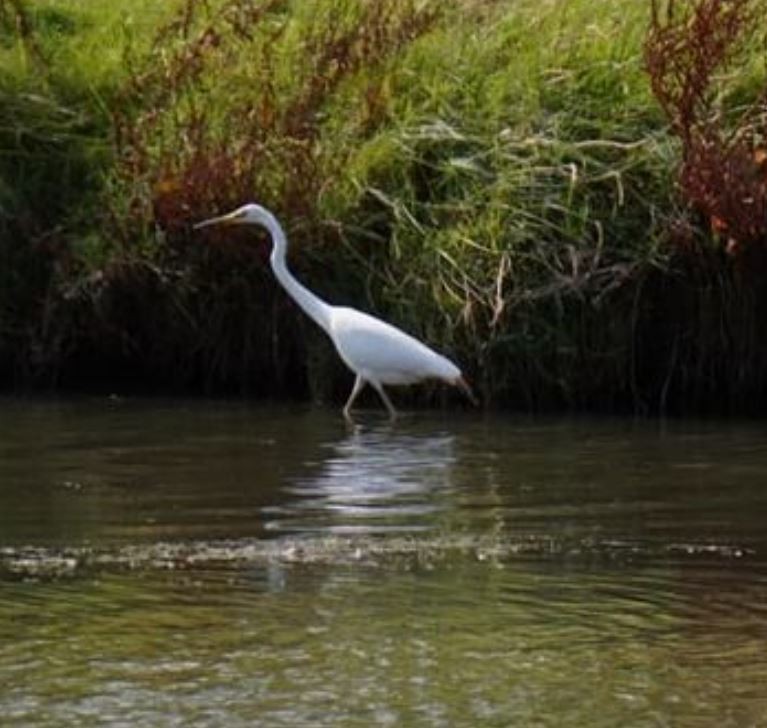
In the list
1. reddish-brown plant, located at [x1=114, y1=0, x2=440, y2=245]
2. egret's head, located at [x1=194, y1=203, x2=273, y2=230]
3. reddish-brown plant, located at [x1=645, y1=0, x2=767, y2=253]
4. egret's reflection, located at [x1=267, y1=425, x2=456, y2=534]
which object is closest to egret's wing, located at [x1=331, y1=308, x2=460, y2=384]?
egret's reflection, located at [x1=267, y1=425, x2=456, y2=534]

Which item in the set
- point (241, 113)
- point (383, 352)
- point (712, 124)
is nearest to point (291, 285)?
point (383, 352)

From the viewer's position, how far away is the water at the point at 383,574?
736 centimetres

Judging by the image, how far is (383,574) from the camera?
29.9 feet

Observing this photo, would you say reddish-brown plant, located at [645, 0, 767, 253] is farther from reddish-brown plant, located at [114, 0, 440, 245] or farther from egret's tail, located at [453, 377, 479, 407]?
reddish-brown plant, located at [114, 0, 440, 245]

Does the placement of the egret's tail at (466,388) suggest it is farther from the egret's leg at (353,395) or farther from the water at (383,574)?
the egret's leg at (353,395)

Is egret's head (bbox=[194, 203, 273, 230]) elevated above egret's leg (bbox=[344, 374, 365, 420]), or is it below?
above

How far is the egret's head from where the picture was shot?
14070 millimetres

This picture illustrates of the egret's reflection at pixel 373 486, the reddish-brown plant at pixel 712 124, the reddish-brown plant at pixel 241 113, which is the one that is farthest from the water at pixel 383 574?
the reddish-brown plant at pixel 241 113

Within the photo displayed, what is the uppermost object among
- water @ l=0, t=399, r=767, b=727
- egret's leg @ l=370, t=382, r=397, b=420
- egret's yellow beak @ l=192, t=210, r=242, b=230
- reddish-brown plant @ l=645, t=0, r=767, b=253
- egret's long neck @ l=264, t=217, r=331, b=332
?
reddish-brown plant @ l=645, t=0, r=767, b=253

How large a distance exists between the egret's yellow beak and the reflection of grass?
201mm

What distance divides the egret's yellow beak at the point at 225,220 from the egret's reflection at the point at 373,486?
4.54 feet

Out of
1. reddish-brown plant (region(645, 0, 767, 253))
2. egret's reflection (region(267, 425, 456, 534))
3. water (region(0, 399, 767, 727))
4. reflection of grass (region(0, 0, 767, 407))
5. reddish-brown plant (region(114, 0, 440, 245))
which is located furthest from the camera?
reddish-brown plant (region(114, 0, 440, 245))

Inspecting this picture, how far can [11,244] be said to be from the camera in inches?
595

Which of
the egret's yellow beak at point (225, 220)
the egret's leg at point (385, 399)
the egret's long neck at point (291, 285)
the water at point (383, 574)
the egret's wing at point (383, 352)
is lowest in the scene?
A: the water at point (383, 574)
